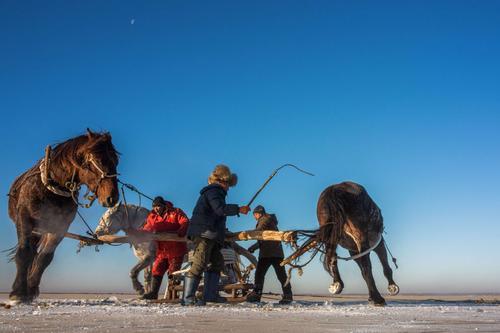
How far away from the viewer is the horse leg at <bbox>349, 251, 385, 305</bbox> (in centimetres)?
819

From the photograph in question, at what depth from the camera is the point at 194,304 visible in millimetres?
7168

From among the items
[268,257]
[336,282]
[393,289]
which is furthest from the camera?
[393,289]

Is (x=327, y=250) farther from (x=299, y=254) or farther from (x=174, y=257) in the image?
(x=174, y=257)

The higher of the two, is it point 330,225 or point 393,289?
point 330,225

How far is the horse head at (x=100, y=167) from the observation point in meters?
7.19

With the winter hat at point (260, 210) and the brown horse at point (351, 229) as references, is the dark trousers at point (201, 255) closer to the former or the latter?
the brown horse at point (351, 229)

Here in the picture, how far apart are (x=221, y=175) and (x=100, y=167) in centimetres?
168

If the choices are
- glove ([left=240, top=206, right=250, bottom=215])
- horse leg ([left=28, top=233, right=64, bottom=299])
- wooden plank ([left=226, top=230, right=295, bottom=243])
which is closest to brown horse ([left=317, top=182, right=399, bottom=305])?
wooden plank ([left=226, top=230, right=295, bottom=243])

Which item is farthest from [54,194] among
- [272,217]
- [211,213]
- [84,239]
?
[272,217]

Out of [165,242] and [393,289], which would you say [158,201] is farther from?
[393,289]

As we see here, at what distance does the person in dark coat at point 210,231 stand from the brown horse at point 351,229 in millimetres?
1675

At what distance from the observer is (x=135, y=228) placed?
1166cm

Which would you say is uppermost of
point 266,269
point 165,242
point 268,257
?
point 165,242

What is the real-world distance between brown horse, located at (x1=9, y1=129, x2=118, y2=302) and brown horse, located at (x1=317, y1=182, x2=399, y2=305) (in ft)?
11.0
